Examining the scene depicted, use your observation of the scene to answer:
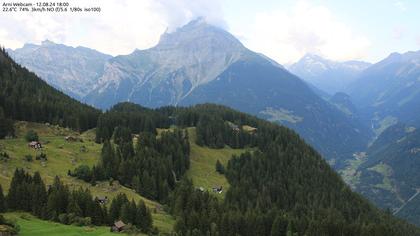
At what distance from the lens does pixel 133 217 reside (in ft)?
431

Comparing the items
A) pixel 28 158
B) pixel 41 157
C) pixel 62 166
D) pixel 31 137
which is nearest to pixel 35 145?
pixel 31 137

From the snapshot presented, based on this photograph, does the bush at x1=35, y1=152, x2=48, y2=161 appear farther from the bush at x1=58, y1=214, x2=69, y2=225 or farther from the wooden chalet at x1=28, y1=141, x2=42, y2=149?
the bush at x1=58, y1=214, x2=69, y2=225

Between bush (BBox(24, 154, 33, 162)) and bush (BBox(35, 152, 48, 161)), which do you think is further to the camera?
bush (BBox(35, 152, 48, 161))

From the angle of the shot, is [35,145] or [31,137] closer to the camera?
[35,145]

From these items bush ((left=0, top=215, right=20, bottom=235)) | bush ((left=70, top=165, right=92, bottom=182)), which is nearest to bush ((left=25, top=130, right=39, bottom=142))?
bush ((left=70, top=165, right=92, bottom=182))

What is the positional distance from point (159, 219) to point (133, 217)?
777 inches

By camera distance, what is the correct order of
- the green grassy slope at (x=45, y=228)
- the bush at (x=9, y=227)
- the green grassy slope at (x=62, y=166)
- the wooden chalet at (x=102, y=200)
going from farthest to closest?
the green grassy slope at (x=62, y=166), the wooden chalet at (x=102, y=200), the green grassy slope at (x=45, y=228), the bush at (x=9, y=227)

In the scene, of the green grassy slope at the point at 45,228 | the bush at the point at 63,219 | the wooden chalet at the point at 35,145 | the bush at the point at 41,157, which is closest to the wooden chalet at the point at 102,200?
the green grassy slope at the point at 45,228

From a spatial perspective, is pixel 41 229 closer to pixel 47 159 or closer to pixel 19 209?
pixel 19 209

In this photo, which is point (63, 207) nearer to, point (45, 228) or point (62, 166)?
point (45, 228)

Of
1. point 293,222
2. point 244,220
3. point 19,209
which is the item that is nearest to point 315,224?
point 293,222

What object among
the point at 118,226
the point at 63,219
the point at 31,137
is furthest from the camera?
the point at 31,137

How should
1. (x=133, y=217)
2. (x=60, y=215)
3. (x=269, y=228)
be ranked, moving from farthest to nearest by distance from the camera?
(x=269, y=228) → (x=133, y=217) → (x=60, y=215)

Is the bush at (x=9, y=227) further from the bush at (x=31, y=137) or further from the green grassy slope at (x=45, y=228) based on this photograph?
the bush at (x=31, y=137)
